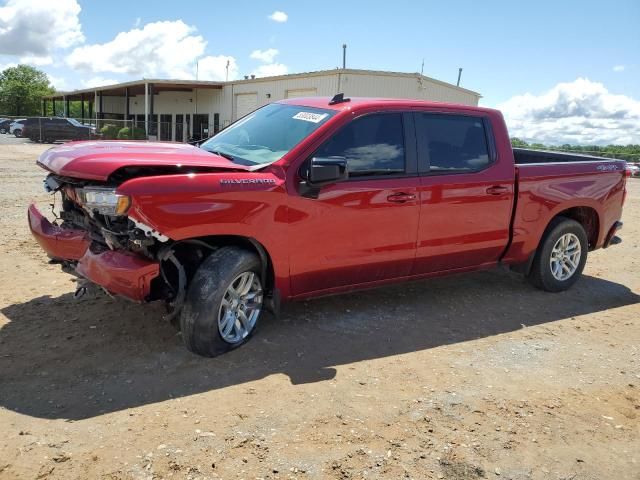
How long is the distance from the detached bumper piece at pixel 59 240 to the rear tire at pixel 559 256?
4551 millimetres

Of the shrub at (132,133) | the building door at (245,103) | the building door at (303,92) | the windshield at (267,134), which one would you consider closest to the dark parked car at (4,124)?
the shrub at (132,133)

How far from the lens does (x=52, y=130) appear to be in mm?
34562

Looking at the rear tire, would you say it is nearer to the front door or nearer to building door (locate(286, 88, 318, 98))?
the front door

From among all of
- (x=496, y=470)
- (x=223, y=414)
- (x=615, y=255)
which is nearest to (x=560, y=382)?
(x=496, y=470)

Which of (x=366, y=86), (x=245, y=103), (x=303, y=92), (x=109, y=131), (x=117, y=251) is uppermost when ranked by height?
(x=366, y=86)

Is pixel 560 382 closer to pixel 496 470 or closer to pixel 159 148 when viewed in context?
pixel 496 470

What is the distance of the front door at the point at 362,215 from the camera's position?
4418 mm

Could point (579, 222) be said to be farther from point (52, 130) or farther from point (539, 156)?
point (52, 130)

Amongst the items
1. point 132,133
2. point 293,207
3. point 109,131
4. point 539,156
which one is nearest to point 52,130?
point 109,131

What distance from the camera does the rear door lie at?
199 inches

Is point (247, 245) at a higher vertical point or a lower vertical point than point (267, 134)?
lower

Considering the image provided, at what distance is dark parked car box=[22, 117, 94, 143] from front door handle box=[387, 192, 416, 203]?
33244 mm

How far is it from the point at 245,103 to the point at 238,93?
0.84m

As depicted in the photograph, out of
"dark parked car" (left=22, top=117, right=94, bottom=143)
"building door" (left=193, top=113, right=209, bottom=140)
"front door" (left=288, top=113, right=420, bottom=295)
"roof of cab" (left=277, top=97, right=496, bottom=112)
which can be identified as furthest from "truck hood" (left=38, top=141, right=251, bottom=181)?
"dark parked car" (left=22, top=117, right=94, bottom=143)
